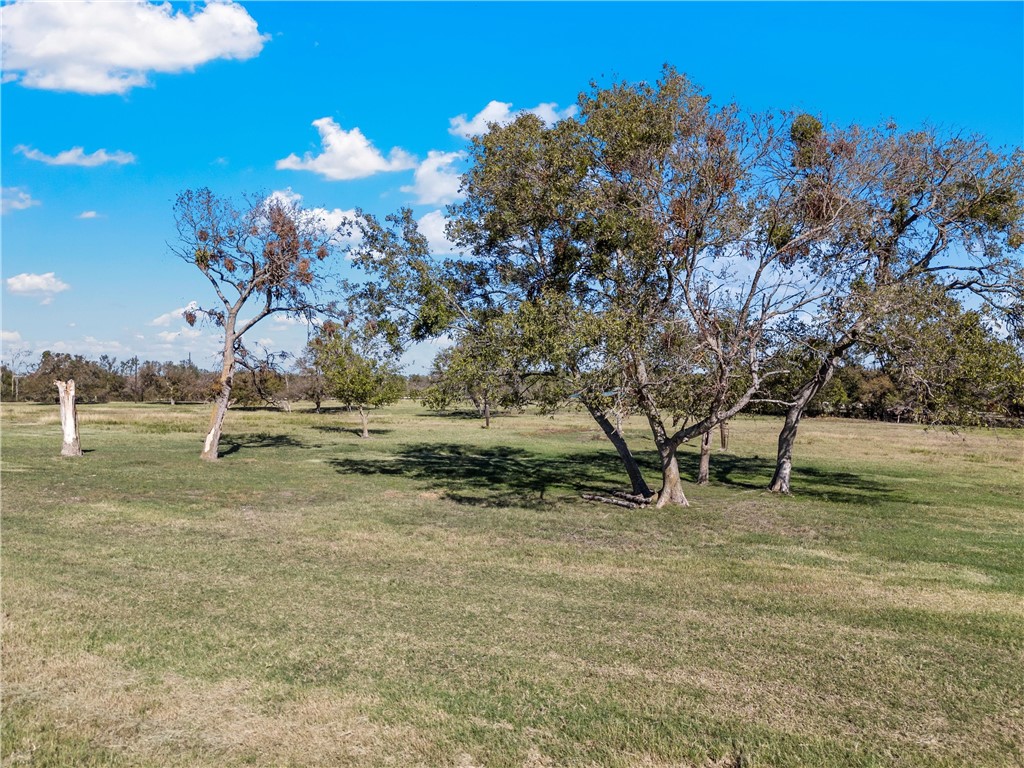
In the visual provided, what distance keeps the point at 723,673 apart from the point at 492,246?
1503cm

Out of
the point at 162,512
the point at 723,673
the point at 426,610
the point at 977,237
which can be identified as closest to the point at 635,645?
the point at 723,673

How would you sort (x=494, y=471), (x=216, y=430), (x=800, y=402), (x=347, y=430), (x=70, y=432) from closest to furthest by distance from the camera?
1. (x=800, y=402)
2. (x=70, y=432)
3. (x=494, y=471)
4. (x=216, y=430)
5. (x=347, y=430)

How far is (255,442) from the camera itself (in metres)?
38.7

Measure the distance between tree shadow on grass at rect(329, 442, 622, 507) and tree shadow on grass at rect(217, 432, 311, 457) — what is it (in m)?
5.86

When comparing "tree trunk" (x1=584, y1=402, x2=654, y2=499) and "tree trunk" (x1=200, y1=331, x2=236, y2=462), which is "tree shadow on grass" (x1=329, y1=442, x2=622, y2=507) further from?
"tree trunk" (x1=200, y1=331, x2=236, y2=462)

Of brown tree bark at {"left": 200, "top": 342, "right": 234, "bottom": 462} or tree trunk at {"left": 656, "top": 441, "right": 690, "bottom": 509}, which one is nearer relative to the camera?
tree trunk at {"left": 656, "top": 441, "right": 690, "bottom": 509}

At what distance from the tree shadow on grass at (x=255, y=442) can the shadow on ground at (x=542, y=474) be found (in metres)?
5.80

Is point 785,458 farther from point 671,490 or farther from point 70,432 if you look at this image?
point 70,432

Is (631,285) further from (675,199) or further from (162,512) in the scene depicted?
(162,512)

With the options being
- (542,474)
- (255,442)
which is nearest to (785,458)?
(542,474)

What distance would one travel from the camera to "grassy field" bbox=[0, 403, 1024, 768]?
5.91 meters

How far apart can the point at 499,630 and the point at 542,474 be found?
19.1 m

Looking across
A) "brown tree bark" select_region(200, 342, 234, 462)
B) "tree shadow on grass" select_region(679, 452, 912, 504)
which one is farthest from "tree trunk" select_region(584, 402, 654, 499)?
"brown tree bark" select_region(200, 342, 234, 462)

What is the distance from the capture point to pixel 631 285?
59.8 feet
